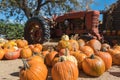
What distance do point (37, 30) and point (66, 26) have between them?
1.38 m

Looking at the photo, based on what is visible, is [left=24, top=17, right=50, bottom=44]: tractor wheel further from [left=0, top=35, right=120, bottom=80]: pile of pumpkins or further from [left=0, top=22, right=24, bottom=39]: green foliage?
[left=0, top=22, right=24, bottom=39]: green foliage

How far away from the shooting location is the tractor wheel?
36.8ft

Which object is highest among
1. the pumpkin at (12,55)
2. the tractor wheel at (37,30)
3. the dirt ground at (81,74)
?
the tractor wheel at (37,30)

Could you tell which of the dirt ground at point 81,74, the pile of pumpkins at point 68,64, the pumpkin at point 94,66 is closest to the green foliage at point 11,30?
the pile of pumpkins at point 68,64

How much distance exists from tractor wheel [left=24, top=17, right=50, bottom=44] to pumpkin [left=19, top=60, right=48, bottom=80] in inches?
248

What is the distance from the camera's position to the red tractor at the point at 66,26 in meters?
11.1

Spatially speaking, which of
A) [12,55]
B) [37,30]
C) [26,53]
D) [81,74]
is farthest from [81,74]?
[37,30]

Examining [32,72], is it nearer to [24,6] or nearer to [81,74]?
[81,74]

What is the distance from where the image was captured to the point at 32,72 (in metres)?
4.69

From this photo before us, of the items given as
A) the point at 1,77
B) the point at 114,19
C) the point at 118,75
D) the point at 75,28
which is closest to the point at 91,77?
the point at 118,75

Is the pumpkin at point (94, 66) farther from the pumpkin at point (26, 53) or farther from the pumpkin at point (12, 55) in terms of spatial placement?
the pumpkin at point (12, 55)

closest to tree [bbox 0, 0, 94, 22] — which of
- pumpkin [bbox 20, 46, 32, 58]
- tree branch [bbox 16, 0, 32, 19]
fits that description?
tree branch [bbox 16, 0, 32, 19]

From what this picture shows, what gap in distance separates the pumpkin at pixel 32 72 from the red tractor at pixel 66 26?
554 centimetres

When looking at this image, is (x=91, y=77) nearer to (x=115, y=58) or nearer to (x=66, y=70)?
(x=66, y=70)
